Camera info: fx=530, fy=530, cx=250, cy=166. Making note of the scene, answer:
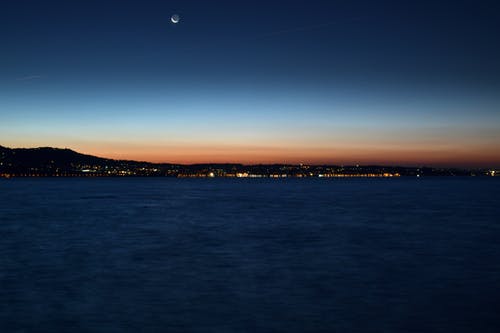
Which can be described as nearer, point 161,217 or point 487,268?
point 487,268

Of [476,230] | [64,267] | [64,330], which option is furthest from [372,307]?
[476,230]

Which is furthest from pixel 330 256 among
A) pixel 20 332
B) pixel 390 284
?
pixel 20 332

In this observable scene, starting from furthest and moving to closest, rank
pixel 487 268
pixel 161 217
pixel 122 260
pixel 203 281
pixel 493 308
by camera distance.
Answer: pixel 161 217, pixel 122 260, pixel 487 268, pixel 203 281, pixel 493 308

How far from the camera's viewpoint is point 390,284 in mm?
18047

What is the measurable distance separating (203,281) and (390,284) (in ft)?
21.2

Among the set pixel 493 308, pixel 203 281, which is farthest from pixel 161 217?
pixel 493 308

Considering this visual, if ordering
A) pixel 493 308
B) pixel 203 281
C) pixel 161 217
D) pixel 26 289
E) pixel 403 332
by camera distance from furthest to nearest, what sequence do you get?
pixel 161 217 → pixel 203 281 → pixel 26 289 → pixel 493 308 → pixel 403 332

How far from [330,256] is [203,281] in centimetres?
791

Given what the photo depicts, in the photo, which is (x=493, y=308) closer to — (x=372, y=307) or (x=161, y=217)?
(x=372, y=307)

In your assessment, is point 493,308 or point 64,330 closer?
point 64,330

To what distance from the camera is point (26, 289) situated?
56.6ft

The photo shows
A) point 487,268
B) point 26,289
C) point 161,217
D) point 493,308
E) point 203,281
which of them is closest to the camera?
point 493,308

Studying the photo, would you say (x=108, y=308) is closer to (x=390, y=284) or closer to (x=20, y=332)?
(x=20, y=332)

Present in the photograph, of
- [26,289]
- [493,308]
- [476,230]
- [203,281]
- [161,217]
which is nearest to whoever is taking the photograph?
[493,308]
